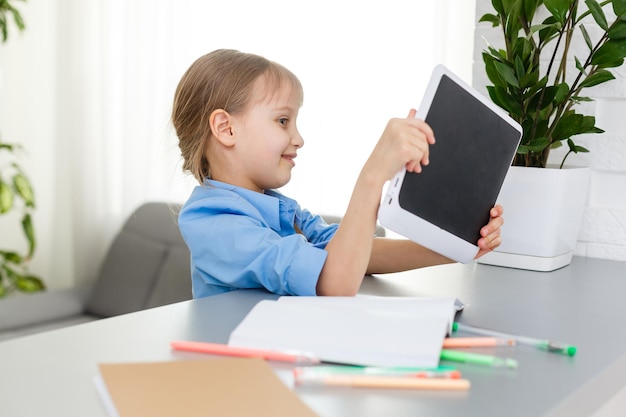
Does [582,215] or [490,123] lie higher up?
[490,123]

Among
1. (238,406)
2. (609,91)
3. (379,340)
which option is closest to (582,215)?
(609,91)

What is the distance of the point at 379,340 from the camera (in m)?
0.75

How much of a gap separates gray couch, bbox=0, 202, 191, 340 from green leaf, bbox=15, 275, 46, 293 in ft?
0.23

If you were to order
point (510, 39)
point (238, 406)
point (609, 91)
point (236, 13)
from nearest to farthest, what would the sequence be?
point (238, 406) → point (510, 39) → point (609, 91) → point (236, 13)

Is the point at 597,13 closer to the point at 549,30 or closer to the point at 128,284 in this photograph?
the point at 549,30

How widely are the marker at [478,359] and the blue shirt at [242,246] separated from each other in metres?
0.27

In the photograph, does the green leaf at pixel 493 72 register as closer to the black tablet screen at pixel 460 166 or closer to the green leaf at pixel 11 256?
the black tablet screen at pixel 460 166

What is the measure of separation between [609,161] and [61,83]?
91.2 inches

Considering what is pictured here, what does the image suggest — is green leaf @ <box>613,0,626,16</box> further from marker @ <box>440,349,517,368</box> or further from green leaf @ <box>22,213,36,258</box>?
green leaf @ <box>22,213,36,258</box>

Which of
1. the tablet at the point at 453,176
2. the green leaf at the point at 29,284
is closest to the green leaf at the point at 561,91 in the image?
the tablet at the point at 453,176

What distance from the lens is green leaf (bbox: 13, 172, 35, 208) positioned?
295 cm

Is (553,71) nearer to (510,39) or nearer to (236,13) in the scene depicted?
(510,39)

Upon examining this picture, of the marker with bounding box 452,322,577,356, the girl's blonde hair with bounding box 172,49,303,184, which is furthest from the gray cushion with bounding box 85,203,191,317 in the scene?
the marker with bounding box 452,322,577,356

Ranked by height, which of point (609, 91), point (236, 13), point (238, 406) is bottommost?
point (238, 406)
